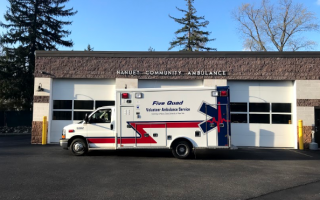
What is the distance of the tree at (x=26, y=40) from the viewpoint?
24.9 m

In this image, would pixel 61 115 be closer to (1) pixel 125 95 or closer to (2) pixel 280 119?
(1) pixel 125 95

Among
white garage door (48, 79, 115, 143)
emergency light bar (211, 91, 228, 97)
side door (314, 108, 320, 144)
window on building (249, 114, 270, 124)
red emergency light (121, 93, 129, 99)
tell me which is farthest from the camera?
white garage door (48, 79, 115, 143)

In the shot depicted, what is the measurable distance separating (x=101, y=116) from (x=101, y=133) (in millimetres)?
719

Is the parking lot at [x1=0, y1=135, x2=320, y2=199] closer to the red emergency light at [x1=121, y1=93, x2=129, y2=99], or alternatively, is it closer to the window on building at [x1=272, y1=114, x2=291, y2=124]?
the red emergency light at [x1=121, y1=93, x2=129, y2=99]

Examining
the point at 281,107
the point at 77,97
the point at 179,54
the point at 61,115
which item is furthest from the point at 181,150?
the point at 61,115

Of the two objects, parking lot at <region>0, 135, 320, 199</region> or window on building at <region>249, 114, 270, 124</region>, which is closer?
parking lot at <region>0, 135, 320, 199</region>

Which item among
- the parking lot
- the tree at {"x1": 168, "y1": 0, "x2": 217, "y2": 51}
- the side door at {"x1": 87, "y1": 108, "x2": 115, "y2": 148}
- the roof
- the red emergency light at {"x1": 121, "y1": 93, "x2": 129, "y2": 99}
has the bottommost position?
the parking lot

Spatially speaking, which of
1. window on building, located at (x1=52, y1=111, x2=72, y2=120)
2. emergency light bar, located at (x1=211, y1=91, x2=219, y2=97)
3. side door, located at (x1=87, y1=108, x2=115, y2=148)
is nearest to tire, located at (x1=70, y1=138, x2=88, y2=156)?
side door, located at (x1=87, y1=108, x2=115, y2=148)

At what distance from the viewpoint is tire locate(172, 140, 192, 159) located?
9.98m

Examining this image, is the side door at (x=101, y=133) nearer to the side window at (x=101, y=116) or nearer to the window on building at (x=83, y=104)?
the side window at (x=101, y=116)

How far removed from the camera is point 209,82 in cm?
1429

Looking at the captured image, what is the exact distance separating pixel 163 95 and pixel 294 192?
5757 millimetres

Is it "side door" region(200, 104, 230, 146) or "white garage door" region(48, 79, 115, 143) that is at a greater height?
"white garage door" region(48, 79, 115, 143)

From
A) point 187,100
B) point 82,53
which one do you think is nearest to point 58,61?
point 82,53
